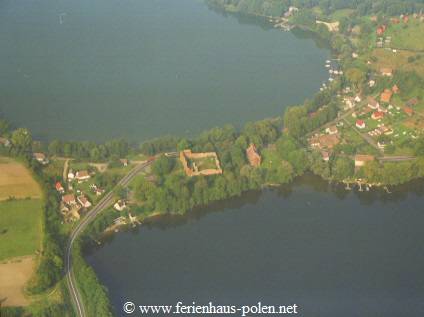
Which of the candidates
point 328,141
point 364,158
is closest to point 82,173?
point 328,141

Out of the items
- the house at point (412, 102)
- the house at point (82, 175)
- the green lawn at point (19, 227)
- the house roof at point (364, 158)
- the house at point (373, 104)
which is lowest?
the green lawn at point (19, 227)

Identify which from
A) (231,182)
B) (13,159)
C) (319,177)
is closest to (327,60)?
(319,177)

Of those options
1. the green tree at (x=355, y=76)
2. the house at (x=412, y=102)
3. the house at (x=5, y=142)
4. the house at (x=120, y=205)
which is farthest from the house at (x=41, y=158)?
the house at (x=412, y=102)

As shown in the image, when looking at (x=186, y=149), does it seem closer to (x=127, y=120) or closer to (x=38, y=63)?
(x=127, y=120)

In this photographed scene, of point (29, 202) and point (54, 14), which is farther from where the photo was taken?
point (54, 14)

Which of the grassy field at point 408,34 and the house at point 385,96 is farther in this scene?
the grassy field at point 408,34

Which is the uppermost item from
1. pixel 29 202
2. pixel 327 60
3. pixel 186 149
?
pixel 327 60

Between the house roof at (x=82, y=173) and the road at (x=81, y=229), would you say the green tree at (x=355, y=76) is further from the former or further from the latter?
the house roof at (x=82, y=173)

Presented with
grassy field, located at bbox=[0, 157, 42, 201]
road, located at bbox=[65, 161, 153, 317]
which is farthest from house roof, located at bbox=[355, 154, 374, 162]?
grassy field, located at bbox=[0, 157, 42, 201]
